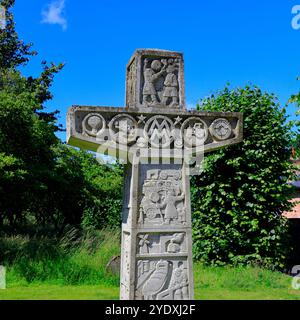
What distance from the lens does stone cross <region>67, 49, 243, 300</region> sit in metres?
4.29

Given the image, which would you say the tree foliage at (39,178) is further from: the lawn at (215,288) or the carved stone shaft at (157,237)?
the carved stone shaft at (157,237)

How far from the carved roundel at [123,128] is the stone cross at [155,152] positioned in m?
0.01

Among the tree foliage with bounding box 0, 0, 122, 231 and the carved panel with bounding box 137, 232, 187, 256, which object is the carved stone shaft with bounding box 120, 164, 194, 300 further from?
the tree foliage with bounding box 0, 0, 122, 231

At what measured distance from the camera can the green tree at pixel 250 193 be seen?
944 cm

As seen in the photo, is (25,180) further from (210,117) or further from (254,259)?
(210,117)

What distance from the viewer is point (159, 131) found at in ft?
14.8

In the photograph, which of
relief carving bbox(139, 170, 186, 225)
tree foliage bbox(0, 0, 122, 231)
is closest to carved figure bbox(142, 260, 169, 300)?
relief carving bbox(139, 170, 186, 225)

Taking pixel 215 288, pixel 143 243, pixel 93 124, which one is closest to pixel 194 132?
pixel 93 124

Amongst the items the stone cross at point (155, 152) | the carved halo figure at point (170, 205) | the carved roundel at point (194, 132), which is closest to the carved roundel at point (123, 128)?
the stone cross at point (155, 152)

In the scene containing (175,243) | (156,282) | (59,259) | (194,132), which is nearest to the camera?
(156,282)

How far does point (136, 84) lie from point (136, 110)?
31 centimetres

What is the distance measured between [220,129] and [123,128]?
113cm

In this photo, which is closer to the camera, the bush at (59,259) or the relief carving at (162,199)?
the relief carving at (162,199)

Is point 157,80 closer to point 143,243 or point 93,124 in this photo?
point 93,124
